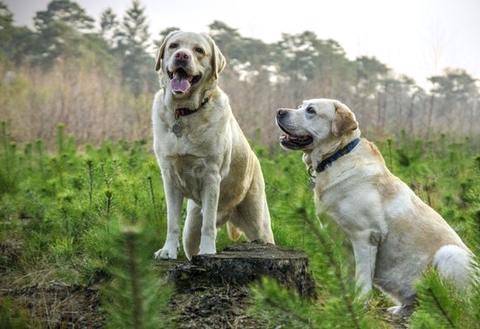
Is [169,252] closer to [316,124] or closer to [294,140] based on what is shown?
[294,140]

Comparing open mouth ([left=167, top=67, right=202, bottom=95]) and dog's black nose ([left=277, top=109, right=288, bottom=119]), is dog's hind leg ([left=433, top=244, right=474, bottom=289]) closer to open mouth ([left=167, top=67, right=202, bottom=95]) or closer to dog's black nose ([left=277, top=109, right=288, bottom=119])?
dog's black nose ([left=277, top=109, right=288, bottom=119])

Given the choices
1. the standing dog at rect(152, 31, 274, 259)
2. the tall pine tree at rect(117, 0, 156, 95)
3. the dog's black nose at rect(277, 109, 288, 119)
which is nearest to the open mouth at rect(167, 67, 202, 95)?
the standing dog at rect(152, 31, 274, 259)

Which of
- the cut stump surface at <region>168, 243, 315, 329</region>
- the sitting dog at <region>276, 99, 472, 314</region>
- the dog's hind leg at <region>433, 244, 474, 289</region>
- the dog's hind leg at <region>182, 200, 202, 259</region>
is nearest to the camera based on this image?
the cut stump surface at <region>168, 243, 315, 329</region>

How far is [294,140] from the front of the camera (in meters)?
4.31

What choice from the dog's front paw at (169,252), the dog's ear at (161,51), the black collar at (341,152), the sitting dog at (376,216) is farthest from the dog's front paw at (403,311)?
the dog's ear at (161,51)

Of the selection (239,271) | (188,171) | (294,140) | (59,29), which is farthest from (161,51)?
(59,29)

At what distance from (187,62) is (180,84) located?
147 millimetres

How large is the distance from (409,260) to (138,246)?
3041 millimetres

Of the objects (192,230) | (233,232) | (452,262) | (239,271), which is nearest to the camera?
(239,271)

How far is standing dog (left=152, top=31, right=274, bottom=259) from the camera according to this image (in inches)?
159

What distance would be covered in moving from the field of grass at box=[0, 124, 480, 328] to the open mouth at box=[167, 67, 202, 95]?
2.92ft

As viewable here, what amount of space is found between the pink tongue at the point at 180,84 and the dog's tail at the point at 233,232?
132 cm

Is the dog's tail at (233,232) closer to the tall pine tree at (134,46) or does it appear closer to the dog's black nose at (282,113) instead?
the dog's black nose at (282,113)

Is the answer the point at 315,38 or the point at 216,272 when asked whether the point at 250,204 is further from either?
the point at 315,38
